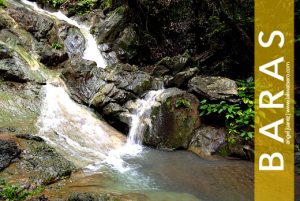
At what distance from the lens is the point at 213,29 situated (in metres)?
12.2

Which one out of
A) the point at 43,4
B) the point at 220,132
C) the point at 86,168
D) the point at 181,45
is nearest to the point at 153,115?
the point at 220,132

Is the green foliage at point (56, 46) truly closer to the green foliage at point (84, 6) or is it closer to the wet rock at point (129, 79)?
the wet rock at point (129, 79)

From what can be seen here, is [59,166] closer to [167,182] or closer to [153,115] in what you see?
[167,182]

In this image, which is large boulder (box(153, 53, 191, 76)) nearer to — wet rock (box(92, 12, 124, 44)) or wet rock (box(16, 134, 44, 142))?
wet rock (box(92, 12, 124, 44))

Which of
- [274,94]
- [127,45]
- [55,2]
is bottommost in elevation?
[274,94]

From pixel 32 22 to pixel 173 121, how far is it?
27.1ft

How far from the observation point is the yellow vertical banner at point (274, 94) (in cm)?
760

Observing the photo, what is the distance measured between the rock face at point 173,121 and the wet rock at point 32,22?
6.79 meters

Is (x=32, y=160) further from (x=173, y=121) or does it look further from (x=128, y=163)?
(x=173, y=121)

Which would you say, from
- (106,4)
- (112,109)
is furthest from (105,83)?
(106,4)

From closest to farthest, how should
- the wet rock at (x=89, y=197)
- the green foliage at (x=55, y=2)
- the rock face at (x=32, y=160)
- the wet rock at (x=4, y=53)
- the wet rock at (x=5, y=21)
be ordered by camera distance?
1. the wet rock at (x=89, y=197)
2. the rock face at (x=32, y=160)
3. the wet rock at (x=4, y=53)
4. the wet rock at (x=5, y=21)
5. the green foliage at (x=55, y=2)

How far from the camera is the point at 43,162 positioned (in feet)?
21.6

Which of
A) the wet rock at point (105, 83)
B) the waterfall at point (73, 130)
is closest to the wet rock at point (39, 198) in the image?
the waterfall at point (73, 130)

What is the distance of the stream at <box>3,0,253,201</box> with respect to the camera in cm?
610
